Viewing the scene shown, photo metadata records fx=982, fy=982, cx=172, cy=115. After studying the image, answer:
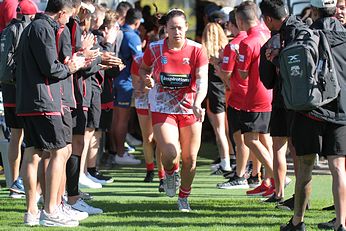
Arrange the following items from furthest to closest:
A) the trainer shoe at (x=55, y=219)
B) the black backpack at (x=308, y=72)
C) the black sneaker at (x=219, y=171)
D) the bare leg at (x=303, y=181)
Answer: the black sneaker at (x=219, y=171) < the trainer shoe at (x=55, y=219) < the bare leg at (x=303, y=181) < the black backpack at (x=308, y=72)

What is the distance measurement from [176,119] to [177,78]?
0.44 metres

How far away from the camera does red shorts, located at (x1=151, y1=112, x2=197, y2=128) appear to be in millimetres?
10590

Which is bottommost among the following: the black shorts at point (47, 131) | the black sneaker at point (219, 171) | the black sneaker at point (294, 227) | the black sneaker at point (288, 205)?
the black sneaker at point (219, 171)

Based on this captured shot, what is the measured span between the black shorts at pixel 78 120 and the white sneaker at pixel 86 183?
94.2 inches

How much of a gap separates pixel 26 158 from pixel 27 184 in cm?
26

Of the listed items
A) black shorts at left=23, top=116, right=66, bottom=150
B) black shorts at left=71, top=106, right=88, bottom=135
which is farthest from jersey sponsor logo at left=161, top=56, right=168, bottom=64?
black shorts at left=23, top=116, right=66, bottom=150

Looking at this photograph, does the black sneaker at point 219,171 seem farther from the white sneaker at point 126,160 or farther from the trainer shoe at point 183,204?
Result: the trainer shoe at point 183,204

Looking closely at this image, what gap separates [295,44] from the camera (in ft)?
28.4

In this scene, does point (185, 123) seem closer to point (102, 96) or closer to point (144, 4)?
point (102, 96)

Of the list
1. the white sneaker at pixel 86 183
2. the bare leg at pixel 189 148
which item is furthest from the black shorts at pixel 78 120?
the white sneaker at pixel 86 183

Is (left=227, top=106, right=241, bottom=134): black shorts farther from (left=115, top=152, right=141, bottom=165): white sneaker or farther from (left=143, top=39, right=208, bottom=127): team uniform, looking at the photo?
(left=115, top=152, right=141, bottom=165): white sneaker

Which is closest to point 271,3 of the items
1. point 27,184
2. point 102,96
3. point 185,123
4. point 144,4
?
point 185,123

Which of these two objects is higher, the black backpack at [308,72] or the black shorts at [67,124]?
the black backpack at [308,72]

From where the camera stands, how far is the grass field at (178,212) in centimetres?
962
